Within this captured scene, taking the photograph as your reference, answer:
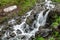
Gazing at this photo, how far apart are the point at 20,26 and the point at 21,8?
6.65 ft

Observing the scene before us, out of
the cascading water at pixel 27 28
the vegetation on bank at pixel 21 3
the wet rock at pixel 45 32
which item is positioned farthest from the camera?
the vegetation on bank at pixel 21 3

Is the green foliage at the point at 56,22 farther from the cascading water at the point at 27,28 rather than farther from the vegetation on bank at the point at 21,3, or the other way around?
the vegetation on bank at the point at 21,3

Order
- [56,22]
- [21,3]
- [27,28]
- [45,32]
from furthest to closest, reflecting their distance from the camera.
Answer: [21,3] → [27,28] → [56,22] → [45,32]

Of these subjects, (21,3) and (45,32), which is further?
(21,3)

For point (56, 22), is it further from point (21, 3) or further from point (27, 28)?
point (21, 3)

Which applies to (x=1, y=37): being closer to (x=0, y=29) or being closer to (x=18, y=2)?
(x=0, y=29)

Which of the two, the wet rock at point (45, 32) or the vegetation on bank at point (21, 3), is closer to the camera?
the wet rock at point (45, 32)

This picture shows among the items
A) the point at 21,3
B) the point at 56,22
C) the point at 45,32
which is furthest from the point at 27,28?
the point at 21,3

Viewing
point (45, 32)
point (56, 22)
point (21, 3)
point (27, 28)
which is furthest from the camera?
point (21, 3)

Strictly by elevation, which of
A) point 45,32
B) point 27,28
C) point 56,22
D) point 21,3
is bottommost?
point 45,32

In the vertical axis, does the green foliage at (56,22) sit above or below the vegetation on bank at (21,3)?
below

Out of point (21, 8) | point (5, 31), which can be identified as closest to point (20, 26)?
point (5, 31)

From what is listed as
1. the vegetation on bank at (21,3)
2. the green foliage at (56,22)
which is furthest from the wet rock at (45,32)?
the vegetation on bank at (21,3)

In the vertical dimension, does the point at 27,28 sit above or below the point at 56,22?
below
